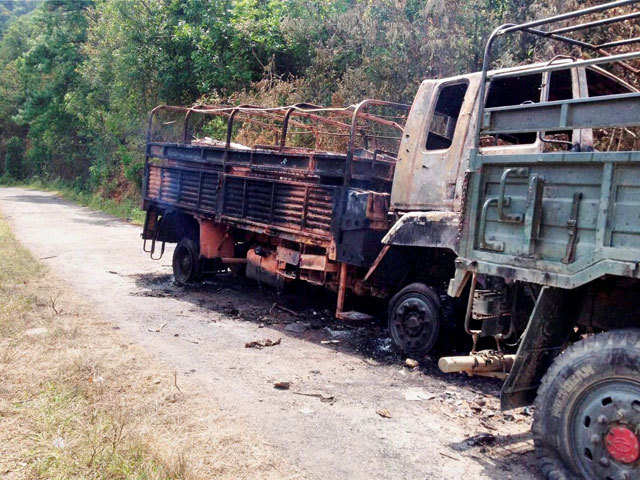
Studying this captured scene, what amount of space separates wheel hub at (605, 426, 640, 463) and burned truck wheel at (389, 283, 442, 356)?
2.61m

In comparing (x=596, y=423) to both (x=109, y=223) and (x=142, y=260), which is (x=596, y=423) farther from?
(x=109, y=223)

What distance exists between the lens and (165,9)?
65.5ft

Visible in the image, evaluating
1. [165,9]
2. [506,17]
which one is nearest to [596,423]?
[506,17]

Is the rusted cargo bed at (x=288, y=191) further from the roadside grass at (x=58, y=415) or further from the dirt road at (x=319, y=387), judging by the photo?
the roadside grass at (x=58, y=415)

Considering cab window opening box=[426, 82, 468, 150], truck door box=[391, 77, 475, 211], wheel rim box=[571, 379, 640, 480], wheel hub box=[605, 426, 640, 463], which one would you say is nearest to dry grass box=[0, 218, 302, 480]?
wheel rim box=[571, 379, 640, 480]

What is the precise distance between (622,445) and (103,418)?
3.20 metres

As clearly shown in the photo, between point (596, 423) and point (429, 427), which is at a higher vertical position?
point (596, 423)

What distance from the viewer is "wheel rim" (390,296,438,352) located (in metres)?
5.81

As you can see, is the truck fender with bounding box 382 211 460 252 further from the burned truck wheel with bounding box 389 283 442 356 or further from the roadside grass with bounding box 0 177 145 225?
the roadside grass with bounding box 0 177 145 225

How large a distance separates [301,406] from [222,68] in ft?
49.5

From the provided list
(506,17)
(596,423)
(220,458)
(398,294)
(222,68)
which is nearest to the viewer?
(596,423)

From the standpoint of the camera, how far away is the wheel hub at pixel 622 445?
3.10 meters

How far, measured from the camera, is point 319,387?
5.21 metres

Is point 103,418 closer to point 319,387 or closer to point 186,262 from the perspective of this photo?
point 319,387
